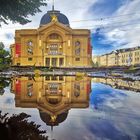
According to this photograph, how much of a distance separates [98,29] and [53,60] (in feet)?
60.3

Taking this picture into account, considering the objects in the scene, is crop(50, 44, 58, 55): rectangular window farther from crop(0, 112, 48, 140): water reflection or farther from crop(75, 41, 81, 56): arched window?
crop(0, 112, 48, 140): water reflection

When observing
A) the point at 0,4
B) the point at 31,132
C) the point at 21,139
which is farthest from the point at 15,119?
the point at 0,4

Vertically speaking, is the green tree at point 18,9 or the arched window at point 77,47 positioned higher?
the arched window at point 77,47

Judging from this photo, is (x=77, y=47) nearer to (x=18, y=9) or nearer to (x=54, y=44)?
(x=54, y=44)

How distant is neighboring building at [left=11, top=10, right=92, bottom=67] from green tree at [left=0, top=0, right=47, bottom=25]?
778 centimetres

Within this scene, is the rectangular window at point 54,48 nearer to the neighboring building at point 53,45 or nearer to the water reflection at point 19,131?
the neighboring building at point 53,45

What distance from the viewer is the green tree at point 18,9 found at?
605 centimetres

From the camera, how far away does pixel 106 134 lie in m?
1.85

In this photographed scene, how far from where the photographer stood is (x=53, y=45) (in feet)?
84.8

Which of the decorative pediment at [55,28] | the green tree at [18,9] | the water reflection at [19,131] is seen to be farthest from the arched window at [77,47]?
the water reflection at [19,131]

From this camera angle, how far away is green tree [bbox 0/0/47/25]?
605 cm

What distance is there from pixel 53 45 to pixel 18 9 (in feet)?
63.6

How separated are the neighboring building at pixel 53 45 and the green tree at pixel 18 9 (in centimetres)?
778

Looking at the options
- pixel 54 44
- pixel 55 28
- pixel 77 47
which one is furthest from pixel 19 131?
pixel 55 28
